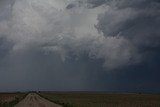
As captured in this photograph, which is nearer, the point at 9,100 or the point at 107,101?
the point at 9,100

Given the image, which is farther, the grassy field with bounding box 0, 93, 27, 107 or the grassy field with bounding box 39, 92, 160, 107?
the grassy field with bounding box 39, 92, 160, 107

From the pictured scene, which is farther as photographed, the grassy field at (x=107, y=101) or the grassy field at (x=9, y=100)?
the grassy field at (x=107, y=101)

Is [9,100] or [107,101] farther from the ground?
[9,100]
